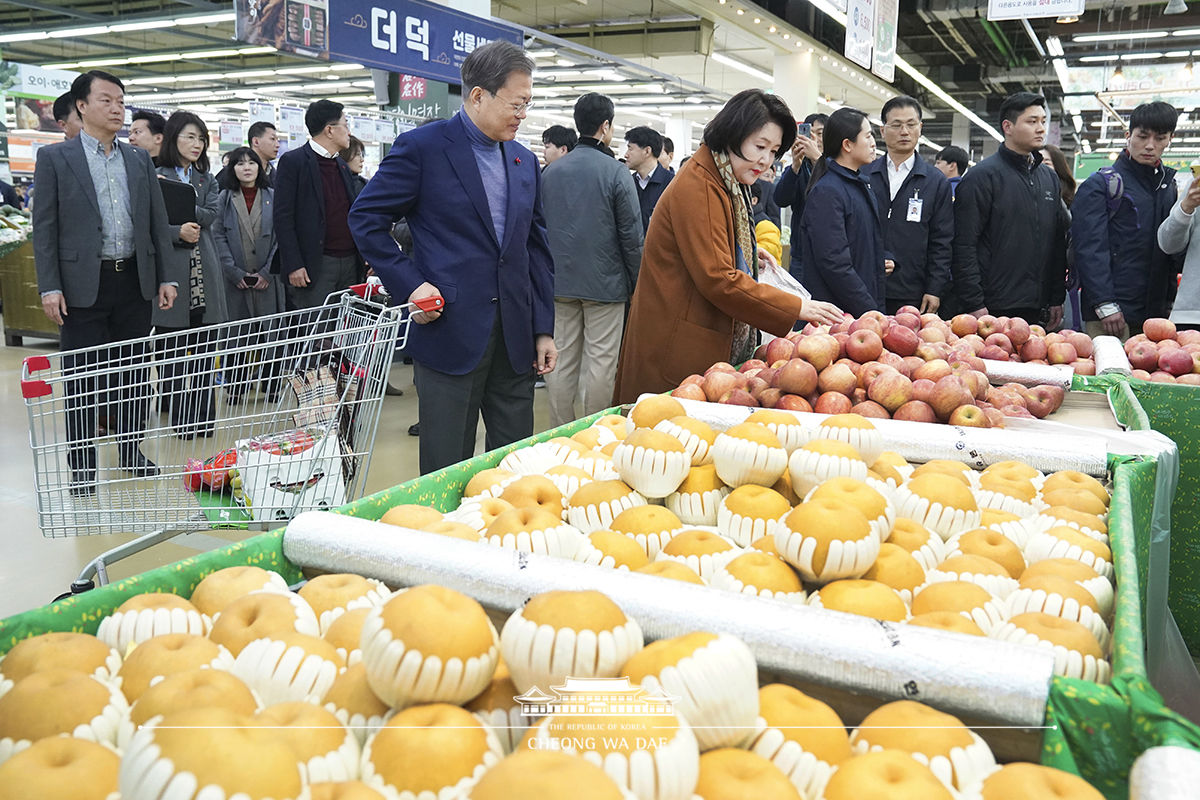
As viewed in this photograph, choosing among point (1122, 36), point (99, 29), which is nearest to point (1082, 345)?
point (99, 29)

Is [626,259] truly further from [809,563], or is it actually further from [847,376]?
[809,563]

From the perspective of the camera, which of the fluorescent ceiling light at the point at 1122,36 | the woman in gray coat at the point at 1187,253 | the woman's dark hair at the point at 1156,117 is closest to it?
the woman in gray coat at the point at 1187,253

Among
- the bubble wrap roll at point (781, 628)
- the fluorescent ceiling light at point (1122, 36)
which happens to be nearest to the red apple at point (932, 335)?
the bubble wrap roll at point (781, 628)

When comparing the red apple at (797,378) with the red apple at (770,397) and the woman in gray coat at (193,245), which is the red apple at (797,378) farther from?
the woman in gray coat at (193,245)

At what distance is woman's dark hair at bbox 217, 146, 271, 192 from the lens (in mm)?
5957

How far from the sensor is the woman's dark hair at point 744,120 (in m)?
2.75

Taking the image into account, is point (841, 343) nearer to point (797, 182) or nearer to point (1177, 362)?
point (1177, 362)

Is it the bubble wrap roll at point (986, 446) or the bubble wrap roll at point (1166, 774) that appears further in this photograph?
the bubble wrap roll at point (986, 446)

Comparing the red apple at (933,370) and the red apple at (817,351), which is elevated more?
the red apple at (817,351)

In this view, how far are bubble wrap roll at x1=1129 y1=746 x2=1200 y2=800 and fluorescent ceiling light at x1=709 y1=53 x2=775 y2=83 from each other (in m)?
17.4

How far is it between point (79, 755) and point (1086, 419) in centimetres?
253

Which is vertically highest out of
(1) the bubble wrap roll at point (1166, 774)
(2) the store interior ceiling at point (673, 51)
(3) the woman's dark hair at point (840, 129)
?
(2) the store interior ceiling at point (673, 51)

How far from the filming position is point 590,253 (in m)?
4.72

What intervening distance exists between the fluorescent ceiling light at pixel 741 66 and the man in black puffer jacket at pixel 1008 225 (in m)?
13.1
